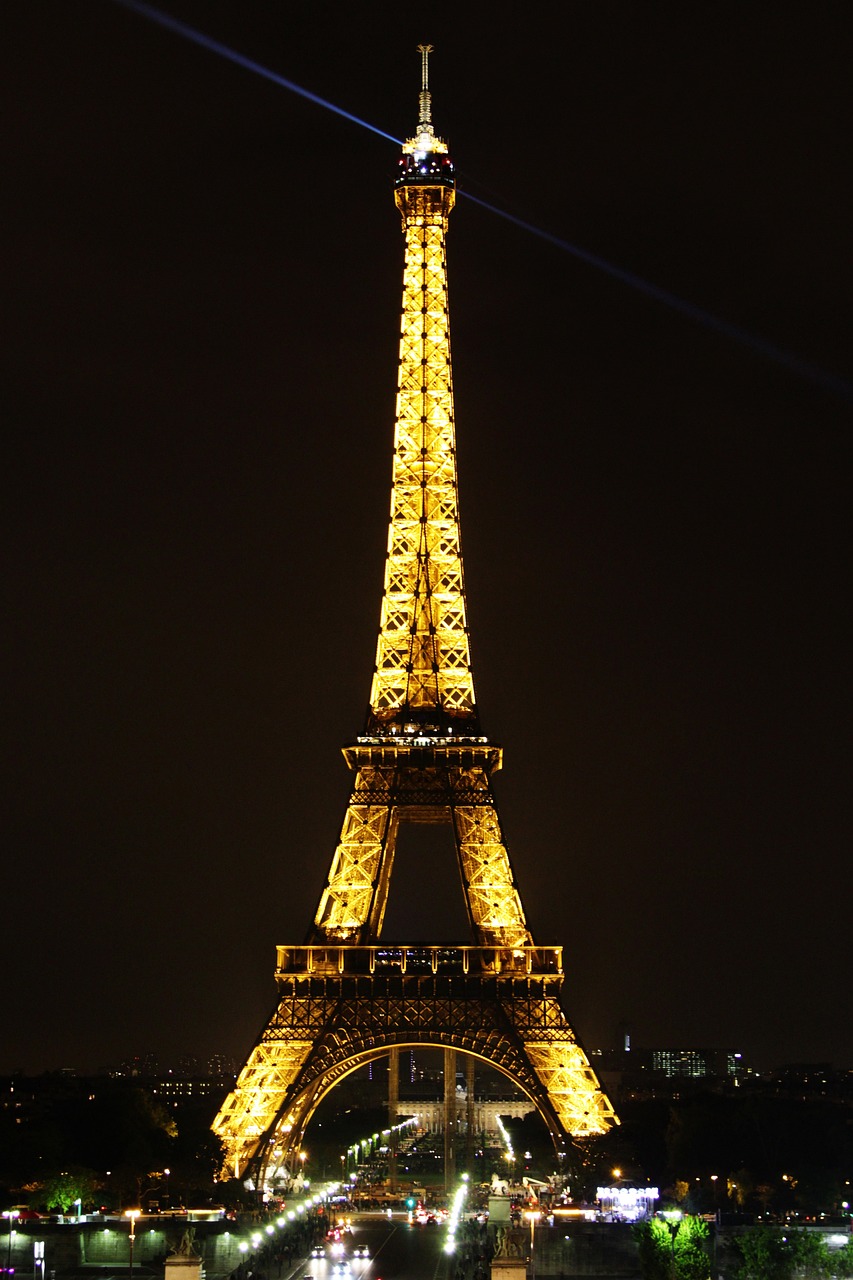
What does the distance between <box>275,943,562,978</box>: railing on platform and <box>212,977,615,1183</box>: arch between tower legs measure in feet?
2.11

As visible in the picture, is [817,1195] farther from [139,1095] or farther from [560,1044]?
[139,1095]

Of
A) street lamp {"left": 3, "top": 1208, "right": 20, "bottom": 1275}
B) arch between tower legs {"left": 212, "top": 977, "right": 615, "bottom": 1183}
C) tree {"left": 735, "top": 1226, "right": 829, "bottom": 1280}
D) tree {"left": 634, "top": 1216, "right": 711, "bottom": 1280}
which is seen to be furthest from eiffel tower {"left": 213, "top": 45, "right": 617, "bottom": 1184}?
tree {"left": 735, "top": 1226, "right": 829, "bottom": 1280}

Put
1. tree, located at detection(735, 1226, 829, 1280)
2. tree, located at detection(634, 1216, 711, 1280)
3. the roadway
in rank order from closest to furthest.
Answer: tree, located at detection(735, 1226, 829, 1280), tree, located at detection(634, 1216, 711, 1280), the roadway

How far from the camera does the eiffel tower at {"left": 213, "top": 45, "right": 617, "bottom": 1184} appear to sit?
8262 cm

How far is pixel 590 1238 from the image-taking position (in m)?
63.2

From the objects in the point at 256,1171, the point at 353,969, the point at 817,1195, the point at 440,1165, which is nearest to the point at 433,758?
the point at 353,969

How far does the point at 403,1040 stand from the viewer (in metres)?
83.3

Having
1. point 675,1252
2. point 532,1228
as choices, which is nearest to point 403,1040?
point 532,1228

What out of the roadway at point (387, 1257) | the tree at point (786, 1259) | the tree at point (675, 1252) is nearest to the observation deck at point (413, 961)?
the roadway at point (387, 1257)

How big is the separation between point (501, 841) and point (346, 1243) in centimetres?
1895

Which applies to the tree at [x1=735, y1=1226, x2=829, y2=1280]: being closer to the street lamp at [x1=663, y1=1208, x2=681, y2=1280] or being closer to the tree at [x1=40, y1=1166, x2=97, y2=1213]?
the street lamp at [x1=663, y1=1208, x2=681, y2=1280]

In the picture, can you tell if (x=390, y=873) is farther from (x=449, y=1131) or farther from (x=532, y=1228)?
(x=449, y=1131)

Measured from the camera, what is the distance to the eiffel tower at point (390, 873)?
8262 centimetres

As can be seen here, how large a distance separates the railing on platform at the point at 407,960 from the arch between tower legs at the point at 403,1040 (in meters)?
0.64
